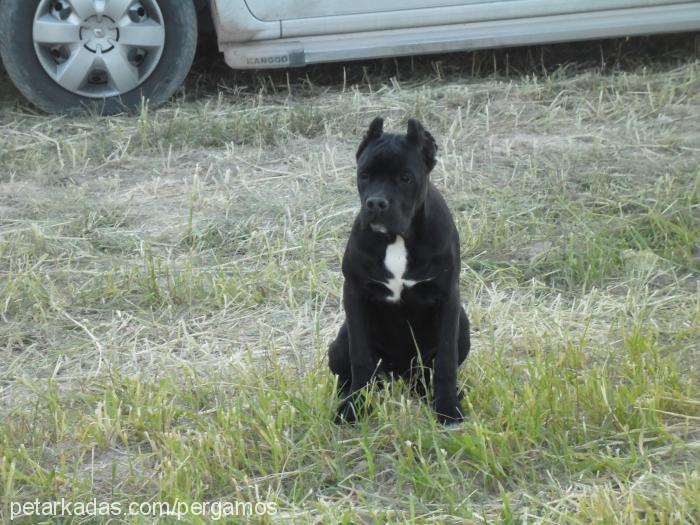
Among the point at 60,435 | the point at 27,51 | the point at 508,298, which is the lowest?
the point at 508,298

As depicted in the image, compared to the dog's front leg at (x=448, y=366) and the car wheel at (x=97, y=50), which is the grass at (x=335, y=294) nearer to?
the dog's front leg at (x=448, y=366)

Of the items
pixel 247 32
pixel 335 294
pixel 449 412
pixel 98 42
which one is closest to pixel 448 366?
pixel 449 412

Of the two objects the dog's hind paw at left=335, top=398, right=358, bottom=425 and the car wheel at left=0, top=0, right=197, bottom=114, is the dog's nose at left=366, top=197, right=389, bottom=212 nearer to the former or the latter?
the dog's hind paw at left=335, top=398, right=358, bottom=425

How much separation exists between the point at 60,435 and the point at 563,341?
6.19 feet

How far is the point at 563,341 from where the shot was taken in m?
4.47

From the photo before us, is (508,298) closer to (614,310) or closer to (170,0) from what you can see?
(614,310)

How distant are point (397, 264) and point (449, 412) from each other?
0.55m

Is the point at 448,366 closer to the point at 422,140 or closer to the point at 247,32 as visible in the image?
the point at 422,140

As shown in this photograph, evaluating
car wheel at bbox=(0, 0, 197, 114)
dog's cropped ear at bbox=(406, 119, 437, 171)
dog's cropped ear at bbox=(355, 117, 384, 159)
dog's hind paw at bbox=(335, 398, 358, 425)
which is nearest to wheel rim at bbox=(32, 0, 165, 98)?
car wheel at bbox=(0, 0, 197, 114)

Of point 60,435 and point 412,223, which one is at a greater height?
point 412,223

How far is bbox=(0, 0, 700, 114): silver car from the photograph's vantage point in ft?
24.0

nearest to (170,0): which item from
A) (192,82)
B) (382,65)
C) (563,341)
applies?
(192,82)

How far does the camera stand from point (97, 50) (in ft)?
24.0

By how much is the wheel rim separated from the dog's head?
3882 mm
